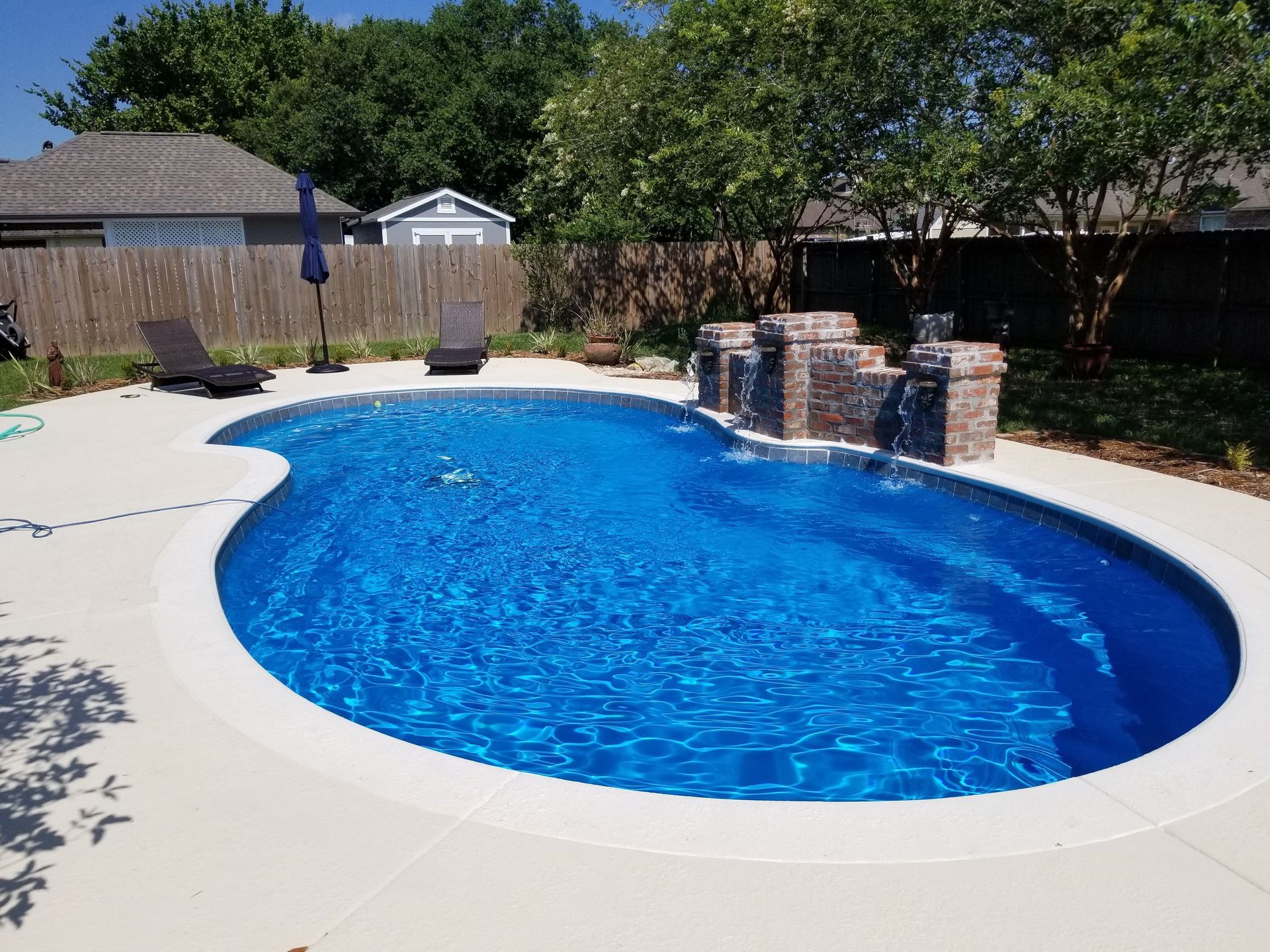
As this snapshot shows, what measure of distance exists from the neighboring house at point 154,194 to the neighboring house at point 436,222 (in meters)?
2.45

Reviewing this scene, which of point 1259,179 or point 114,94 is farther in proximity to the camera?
point 114,94

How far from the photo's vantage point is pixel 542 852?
2.88 metres

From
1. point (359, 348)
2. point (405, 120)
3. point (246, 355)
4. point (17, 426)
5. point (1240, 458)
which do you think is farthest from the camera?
point (405, 120)

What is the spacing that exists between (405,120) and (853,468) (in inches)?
1270

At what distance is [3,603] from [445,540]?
293cm

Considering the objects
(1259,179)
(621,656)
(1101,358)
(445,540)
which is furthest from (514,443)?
(1259,179)

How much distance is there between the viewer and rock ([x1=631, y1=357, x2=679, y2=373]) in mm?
14547

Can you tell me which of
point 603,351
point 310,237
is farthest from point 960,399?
point 310,237

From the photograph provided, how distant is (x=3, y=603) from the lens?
495 centimetres

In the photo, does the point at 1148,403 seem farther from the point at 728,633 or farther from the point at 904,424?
the point at 728,633

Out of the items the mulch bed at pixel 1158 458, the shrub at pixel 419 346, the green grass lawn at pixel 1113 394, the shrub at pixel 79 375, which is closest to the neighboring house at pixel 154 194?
the shrub at pixel 419 346

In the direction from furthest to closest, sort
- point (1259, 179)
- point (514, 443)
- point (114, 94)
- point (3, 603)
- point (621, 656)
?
1. point (114, 94)
2. point (1259, 179)
3. point (514, 443)
4. point (621, 656)
5. point (3, 603)

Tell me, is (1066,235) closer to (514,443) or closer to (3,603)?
(514,443)

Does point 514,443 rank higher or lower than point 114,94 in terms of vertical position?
lower
